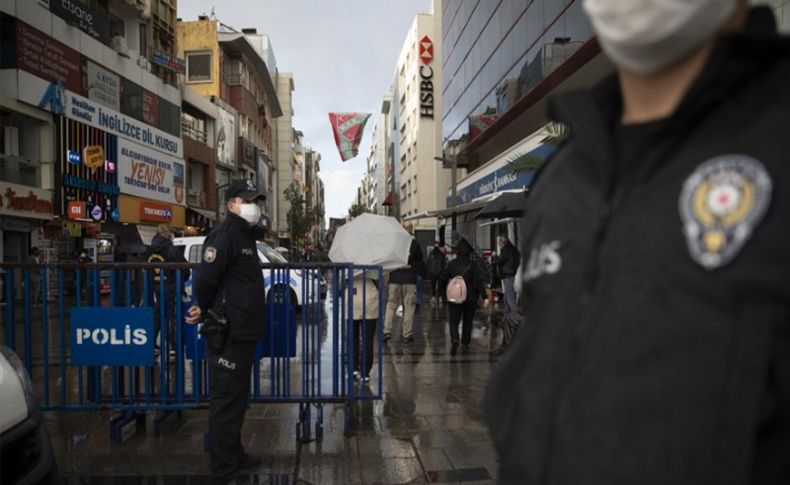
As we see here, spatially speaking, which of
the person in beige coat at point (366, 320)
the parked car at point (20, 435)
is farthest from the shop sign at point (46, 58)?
the parked car at point (20, 435)

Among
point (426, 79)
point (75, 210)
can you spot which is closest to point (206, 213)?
point (75, 210)

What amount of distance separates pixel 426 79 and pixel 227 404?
43.8 m

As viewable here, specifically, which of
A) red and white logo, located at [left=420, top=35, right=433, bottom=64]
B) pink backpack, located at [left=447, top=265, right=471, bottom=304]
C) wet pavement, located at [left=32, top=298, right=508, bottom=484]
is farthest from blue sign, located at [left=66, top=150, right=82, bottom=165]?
red and white logo, located at [left=420, top=35, right=433, bottom=64]

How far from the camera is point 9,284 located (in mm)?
4734

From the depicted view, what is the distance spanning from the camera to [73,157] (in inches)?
865

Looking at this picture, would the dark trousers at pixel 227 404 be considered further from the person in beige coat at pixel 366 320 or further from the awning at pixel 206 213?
the awning at pixel 206 213

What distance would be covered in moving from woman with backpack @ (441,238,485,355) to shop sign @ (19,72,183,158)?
1776 cm

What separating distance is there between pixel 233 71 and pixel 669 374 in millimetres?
45323

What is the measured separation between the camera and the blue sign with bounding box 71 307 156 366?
4504 millimetres

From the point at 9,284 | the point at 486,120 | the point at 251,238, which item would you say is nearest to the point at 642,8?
the point at 251,238

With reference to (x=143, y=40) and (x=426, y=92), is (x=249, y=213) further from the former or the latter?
(x=426, y=92)

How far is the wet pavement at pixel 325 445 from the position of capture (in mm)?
3973

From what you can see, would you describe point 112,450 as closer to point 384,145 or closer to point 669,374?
point 669,374

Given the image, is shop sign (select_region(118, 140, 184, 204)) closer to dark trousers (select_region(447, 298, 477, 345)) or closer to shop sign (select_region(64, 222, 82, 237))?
shop sign (select_region(64, 222, 82, 237))
